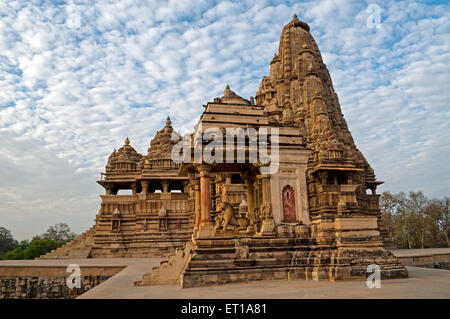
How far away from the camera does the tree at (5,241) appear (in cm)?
5626

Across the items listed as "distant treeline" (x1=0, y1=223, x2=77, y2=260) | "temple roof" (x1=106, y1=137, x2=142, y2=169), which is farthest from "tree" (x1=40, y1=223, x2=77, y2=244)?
"temple roof" (x1=106, y1=137, x2=142, y2=169)

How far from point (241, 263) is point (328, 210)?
21524 mm

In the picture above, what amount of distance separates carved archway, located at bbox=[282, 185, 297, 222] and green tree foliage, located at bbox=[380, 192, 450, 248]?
123 ft

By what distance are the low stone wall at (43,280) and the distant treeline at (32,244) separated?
21988mm

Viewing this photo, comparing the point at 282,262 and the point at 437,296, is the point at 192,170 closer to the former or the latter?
the point at 282,262

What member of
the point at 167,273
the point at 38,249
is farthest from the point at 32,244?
the point at 167,273

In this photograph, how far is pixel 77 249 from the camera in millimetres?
30031

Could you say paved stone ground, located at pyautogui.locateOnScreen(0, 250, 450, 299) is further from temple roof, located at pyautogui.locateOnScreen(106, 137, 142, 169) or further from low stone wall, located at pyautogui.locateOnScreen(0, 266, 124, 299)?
temple roof, located at pyautogui.locateOnScreen(106, 137, 142, 169)

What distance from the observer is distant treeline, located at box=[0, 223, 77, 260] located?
37281 millimetres

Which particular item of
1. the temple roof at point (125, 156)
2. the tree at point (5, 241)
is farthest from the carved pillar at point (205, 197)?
the tree at point (5, 241)

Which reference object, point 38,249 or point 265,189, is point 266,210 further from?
point 38,249

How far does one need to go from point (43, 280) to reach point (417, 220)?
4517 centimetres

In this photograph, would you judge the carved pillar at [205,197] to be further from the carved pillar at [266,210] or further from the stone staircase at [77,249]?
the stone staircase at [77,249]

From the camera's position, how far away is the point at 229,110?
14.4m
